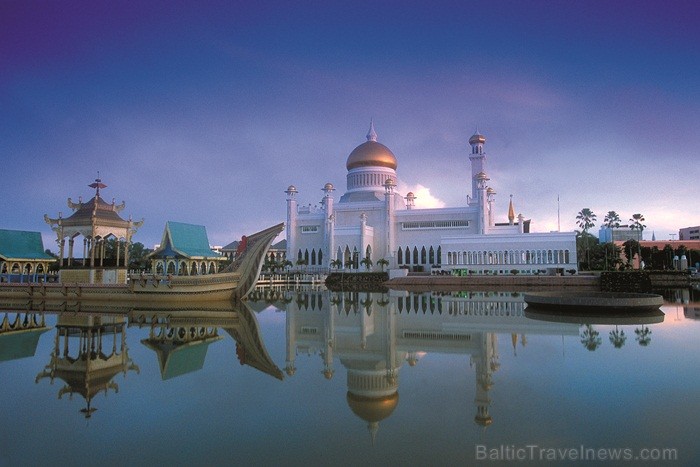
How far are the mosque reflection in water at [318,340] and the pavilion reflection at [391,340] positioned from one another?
2 centimetres

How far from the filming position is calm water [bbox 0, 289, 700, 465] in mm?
4773

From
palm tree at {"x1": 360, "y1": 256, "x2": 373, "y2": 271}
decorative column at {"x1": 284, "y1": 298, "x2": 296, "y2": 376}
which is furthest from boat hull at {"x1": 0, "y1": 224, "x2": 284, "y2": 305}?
palm tree at {"x1": 360, "y1": 256, "x2": 373, "y2": 271}

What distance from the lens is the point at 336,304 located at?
2112 centimetres

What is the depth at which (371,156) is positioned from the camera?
52250 mm

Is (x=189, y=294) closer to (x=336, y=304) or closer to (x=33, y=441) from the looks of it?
(x=336, y=304)

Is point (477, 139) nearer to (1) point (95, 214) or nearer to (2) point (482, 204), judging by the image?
(2) point (482, 204)

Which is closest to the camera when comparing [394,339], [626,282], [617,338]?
[617,338]

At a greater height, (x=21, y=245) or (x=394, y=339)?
(x=21, y=245)

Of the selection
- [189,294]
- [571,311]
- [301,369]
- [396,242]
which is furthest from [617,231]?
[301,369]

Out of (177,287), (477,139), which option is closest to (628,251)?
(477,139)

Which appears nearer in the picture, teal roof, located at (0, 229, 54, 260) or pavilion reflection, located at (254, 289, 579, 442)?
pavilion reflection, located at (254, 289, 579, 442)

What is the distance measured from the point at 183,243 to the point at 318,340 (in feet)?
60.2

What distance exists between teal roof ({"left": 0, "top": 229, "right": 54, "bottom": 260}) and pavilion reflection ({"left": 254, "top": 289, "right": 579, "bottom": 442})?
18.6 meters

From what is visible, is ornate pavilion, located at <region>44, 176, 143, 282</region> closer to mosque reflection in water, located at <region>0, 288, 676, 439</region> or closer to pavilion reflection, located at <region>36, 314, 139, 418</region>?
mosque reflection in water, located at <region>0, 288, 676, 439</region>
